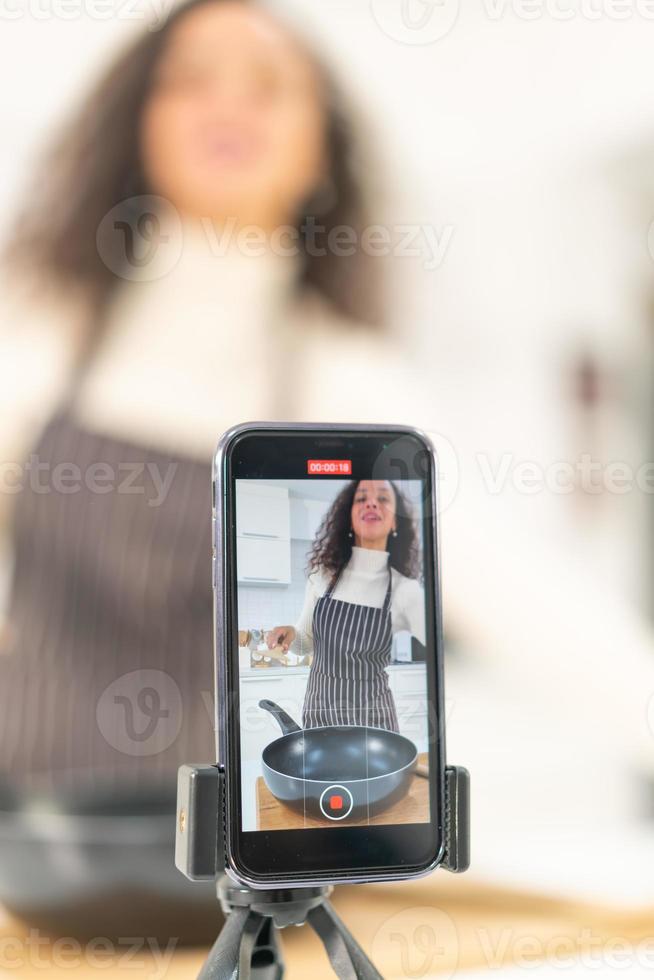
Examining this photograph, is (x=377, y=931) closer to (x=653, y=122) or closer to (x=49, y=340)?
(x=49, y=340)

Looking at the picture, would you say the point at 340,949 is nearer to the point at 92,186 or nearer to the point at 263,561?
the point at 263,561

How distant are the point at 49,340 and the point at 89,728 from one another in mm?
278

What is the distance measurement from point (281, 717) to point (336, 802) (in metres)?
0.05

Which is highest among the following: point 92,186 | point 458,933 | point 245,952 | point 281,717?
point 92,186

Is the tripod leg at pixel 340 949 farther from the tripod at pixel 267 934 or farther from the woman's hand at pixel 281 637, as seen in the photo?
the woman's hand at pixel 281 637

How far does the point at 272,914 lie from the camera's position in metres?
0.47

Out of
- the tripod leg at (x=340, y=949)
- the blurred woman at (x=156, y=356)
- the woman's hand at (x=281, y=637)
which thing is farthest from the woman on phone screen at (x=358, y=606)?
the blurred woman at (x=156, y=356)

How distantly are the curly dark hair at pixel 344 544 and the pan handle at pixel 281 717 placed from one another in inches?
2.9

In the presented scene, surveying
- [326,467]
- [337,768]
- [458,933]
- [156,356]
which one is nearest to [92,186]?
[156,356]

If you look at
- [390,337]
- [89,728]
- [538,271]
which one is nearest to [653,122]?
[538,271]

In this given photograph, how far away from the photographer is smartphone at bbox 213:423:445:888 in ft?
1.48

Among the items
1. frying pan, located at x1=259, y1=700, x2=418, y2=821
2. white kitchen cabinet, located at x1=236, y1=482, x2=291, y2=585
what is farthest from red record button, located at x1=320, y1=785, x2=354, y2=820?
white kitchen cabinet, located at x1=236, y1=482, x2=291, y2=585

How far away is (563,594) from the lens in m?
0.73

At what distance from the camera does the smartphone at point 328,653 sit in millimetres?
451
